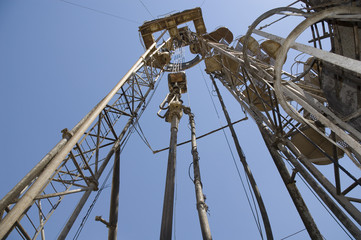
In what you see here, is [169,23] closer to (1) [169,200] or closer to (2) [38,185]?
(1) [169,200]

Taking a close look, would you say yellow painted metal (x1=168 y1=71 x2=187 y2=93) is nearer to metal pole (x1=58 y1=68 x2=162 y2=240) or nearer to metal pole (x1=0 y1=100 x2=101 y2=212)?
metal pole (x1=58 y1=68 x2=162 y2=240)

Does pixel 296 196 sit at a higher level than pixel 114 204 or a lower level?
lower

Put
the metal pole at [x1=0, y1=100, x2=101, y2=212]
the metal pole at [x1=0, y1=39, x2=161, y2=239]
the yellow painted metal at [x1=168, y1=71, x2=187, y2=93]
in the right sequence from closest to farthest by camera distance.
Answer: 1. the metal pole at [x1=0, y1=39, x2=161, y2=239]
2. the metal pole at [x1=0, y1=100, x2=101, y2=212]
3. the yellow painted metal at [x1=168, y1=71, x2=187, y2=93]

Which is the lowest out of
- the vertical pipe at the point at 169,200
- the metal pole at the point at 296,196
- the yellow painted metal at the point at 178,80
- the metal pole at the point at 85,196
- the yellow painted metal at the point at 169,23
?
the metal pole at the point at 296,196

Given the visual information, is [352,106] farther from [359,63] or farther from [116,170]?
[116,170]

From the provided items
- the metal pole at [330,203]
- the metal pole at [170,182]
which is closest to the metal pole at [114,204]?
the metal pole at [170,182]

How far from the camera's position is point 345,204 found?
3.93 meters

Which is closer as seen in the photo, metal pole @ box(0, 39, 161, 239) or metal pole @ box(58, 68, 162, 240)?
metal pole @ box(0, 39, 161, 239)

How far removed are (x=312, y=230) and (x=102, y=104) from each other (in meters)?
5.35

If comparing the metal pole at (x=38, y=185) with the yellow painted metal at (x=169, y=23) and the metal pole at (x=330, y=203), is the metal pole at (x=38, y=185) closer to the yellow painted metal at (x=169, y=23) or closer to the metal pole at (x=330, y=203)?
the metal pole at (x=330, y=203)

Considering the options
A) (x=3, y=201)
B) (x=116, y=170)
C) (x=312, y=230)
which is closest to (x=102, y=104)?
(x=116, y=170)

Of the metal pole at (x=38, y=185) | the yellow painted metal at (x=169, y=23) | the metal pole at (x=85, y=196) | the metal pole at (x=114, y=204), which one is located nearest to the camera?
the metal pole at (x=38, y=185)

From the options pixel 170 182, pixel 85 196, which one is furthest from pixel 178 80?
pixel 85 196

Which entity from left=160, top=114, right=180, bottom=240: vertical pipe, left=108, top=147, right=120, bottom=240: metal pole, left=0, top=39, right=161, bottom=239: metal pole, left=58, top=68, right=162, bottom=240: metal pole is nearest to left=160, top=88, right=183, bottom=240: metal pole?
left=160, top=114, right=180, bottom=240: vertical pipe
